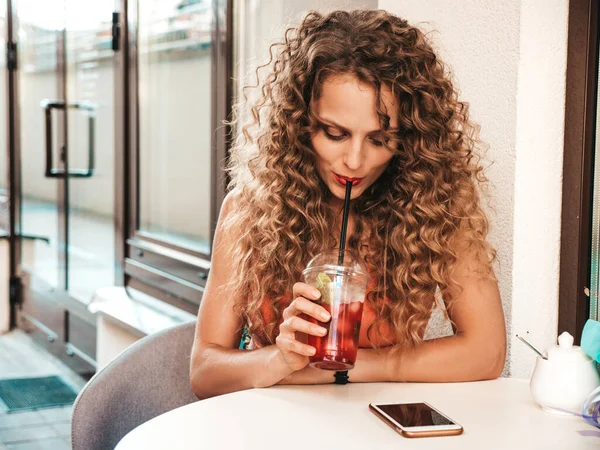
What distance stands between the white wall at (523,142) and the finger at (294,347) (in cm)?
68

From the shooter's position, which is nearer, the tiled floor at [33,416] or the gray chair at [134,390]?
the gray chair at [134,390]

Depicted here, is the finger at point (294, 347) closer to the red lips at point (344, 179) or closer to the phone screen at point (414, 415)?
the phone screen at point (414, 415)

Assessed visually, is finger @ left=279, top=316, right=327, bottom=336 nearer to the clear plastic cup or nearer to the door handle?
the clear plastic cup

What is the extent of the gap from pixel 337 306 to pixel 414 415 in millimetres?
209

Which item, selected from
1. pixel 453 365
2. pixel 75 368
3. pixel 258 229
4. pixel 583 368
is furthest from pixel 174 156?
pixel 583 368

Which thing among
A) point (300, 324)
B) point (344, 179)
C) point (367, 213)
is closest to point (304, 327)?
point (300, 324)

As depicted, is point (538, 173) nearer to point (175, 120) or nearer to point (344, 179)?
point (344, 179)

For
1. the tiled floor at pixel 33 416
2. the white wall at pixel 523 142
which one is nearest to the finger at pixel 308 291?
the white wall at pixel 523 142

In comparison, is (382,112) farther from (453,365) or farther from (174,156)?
(174,156)

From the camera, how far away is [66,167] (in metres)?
4.58

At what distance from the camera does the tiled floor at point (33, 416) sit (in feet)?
11.0

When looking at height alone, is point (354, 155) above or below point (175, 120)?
below

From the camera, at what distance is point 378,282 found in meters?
1.66

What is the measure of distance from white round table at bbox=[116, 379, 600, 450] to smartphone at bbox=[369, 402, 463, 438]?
0.01 meters
